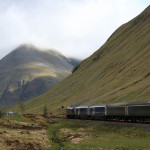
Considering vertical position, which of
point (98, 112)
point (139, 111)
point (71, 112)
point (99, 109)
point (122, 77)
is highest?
point (122, 77)

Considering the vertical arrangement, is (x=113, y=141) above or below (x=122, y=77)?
below

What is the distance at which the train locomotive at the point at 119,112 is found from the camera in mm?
50134

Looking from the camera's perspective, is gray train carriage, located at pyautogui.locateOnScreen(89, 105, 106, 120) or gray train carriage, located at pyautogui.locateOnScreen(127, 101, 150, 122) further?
gray train carriage, located at pyautogui.locateOnScreen(89, 105, 106, 120)

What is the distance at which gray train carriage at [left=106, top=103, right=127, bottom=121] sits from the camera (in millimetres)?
57525

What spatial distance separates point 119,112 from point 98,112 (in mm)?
12070

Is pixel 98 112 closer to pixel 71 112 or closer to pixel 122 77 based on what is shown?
pixel 71 112

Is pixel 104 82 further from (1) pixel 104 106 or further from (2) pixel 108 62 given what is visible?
(1) pixel 104 106

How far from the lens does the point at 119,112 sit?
5953 centimetres

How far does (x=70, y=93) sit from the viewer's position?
197000mm

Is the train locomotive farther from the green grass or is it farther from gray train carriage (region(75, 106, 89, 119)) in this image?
the green grass

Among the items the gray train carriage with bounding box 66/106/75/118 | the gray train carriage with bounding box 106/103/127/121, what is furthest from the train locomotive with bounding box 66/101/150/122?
the gray train carriage with bounding box 66/106/75/118

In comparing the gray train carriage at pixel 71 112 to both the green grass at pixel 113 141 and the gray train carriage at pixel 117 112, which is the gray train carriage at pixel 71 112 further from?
the green grass at pixel 113 141

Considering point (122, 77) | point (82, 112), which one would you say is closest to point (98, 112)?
point (82, 112)

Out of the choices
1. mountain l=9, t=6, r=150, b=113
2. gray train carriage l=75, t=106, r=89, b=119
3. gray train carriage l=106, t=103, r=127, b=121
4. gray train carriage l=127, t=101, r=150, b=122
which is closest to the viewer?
gray train carriage l=127, t=101, r=150, b=122
